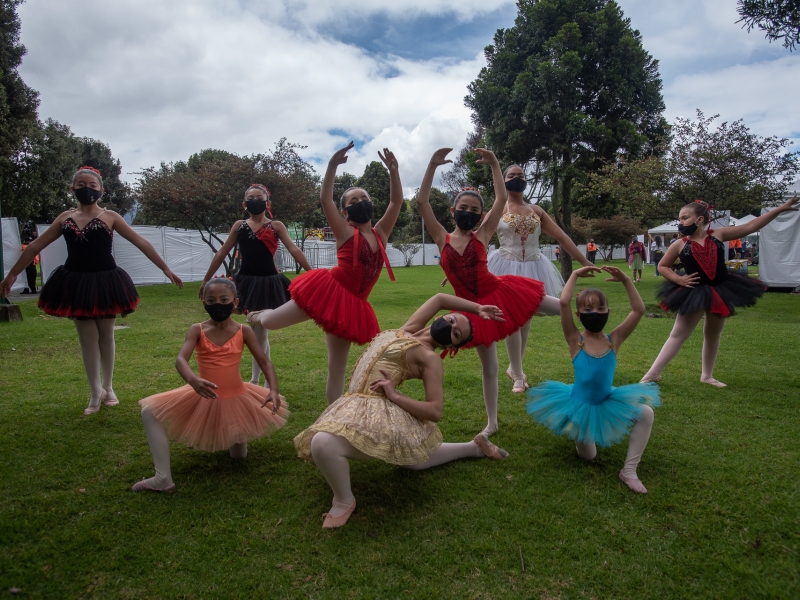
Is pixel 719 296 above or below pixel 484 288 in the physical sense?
below

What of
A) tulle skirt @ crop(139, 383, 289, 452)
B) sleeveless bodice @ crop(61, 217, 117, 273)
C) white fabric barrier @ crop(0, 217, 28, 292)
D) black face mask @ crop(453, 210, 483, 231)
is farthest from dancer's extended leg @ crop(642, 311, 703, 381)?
white fabric barrier @ crop(0, 217, 28, 292)

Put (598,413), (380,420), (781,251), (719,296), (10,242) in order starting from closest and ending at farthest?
(380,420), (598,413), (719,296), (10,242), (781,251)

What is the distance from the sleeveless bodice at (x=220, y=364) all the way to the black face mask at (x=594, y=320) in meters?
2.44

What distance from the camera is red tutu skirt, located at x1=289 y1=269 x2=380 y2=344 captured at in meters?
3.71

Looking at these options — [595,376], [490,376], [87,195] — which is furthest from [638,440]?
[87,195]

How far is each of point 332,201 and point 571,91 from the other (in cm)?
1642

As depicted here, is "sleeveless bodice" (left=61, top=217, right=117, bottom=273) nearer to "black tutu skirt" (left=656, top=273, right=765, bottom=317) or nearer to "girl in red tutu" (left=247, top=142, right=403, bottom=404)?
"girl in red tutu" (left=247, top=142, right=403, bottom=404)

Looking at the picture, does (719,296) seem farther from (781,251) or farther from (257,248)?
(781,251)

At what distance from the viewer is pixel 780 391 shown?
5.17 m

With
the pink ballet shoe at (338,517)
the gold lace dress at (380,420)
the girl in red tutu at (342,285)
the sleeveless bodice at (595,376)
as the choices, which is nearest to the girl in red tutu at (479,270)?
the girl in red tutu at (342,285)

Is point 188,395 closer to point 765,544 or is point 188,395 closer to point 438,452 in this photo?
point 438,452

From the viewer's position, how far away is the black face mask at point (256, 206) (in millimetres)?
5051

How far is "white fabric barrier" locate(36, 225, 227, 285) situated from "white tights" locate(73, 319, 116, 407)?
623 inches

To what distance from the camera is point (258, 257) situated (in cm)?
519
